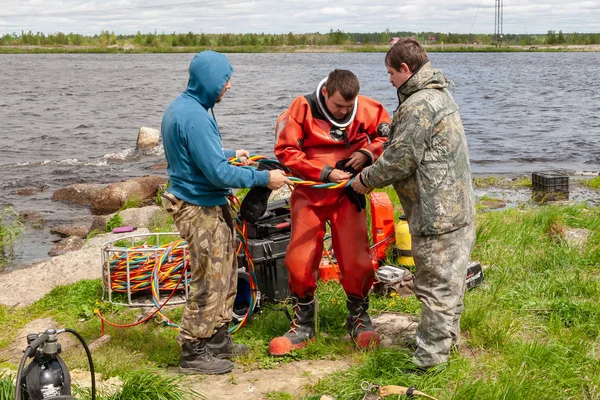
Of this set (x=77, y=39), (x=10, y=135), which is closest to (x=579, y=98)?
(x=10, y=135)

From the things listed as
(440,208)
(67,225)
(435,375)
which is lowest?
(67,225)

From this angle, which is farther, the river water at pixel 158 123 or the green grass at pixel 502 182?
the river water at pixel 158 123

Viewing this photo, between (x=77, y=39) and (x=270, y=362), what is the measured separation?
11886 centimetres

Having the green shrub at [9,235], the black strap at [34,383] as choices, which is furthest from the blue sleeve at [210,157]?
the green shrub at [9,235]

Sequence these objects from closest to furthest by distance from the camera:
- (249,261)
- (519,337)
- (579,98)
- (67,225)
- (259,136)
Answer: (519,337) → (249,261) → (67,225) → (259,136) → (579,98)

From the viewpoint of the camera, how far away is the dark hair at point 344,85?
496 centimetres

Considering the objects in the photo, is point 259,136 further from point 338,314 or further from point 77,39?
point 77,39

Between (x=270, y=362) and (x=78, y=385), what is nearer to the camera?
(x=78, y=385)

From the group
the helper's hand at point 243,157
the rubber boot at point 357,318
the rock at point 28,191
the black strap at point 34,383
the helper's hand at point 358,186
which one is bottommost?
the rock at point 28,191

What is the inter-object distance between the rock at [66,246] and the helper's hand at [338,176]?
659cm

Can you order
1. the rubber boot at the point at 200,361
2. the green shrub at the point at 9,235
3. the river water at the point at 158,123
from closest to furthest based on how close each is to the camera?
the rubber boot at the point at 200,361 < the green shrub at the point at 9,235 < the river water at the point at 158,123

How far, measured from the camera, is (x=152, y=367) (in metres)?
5.22

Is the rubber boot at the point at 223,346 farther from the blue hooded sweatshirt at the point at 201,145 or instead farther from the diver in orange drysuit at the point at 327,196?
the blue hooded sweatshirt at the point at 201,145

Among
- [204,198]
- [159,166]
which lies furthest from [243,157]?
[159,166]
